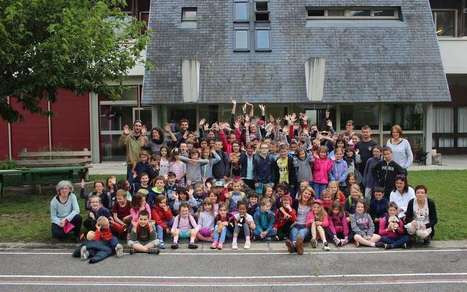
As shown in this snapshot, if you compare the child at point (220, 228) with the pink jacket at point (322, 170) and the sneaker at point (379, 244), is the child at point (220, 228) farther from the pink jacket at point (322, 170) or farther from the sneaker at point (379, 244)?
the sneaker at point (379, 244)

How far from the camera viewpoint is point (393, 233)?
9.54 meters

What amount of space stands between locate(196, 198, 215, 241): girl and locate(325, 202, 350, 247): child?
6.78ft

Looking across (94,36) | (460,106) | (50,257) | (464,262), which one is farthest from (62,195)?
(460,106)

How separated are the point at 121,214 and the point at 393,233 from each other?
4.77 meters

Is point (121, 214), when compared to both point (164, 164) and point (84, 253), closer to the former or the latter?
point (84, 253)

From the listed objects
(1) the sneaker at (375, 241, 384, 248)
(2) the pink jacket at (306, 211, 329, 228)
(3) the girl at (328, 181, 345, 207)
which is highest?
(3) the girl at (328, 181, 345, 207)

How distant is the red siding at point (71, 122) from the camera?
23234mm

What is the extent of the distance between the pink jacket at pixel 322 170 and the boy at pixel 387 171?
107cm

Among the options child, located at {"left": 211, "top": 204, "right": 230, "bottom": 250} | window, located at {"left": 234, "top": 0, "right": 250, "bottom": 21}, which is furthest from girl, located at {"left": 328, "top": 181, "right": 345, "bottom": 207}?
window, located at {"left": 234, "top": 0, "right": 250, "bottom": 21}

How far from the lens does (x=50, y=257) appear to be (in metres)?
8.97

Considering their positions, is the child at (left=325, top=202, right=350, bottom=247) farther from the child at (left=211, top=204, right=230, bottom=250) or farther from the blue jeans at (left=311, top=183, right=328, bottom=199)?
the child at (left=211, top=204, right=230, bottom=250)

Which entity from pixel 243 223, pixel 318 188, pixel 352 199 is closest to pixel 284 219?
pixel 243 223

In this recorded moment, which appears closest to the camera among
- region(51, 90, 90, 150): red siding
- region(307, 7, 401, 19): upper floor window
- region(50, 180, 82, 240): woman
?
region(50, 180, 82, 240): woman

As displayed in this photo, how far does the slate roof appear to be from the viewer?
20562 millimetres
